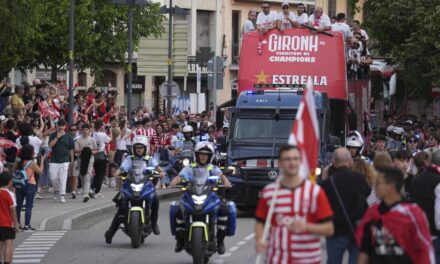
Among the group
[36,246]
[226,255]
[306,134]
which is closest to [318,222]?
[306,134]

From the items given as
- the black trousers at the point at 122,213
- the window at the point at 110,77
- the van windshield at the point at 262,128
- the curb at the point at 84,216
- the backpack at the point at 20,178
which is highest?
the van windshield at the point at 262,128

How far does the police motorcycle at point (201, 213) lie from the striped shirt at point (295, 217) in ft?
21.5

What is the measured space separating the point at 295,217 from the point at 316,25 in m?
18.6

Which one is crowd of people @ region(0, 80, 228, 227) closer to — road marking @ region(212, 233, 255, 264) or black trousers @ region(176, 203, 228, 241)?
road marking @ region(212, 233, 255, 264)

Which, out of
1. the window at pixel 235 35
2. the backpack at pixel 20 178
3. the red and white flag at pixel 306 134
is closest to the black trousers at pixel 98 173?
the backpack at pixel 20 178

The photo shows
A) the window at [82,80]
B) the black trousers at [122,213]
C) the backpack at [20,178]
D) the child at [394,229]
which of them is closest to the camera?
the child at [394,229]

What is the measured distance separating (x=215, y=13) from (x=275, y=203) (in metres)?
60.3

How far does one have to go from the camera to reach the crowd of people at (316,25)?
28609mm

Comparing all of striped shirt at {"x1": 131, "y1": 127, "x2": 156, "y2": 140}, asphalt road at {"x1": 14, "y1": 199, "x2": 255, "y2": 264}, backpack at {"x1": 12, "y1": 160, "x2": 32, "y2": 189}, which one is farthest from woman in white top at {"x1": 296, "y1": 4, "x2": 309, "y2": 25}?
backpack at {"x1": 12, "y1": 160, "x2": 32, "y2": 189}

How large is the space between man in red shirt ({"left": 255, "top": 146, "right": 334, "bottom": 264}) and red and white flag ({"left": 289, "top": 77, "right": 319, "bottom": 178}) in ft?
0.56

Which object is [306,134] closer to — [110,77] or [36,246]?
[36,246]

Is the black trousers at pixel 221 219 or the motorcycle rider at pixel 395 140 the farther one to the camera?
the motorcycle rider at pixel 395 140

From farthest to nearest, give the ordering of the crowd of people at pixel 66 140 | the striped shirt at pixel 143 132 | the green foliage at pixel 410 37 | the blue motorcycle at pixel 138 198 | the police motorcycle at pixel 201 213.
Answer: the green foliage at pixel 410 37 < the striped shirt at pixel 143 132 < the crowd of people at pixel 66 140 < the blue motorcycle at pixel 138 198 < the police motorcycle at pixel 201 213

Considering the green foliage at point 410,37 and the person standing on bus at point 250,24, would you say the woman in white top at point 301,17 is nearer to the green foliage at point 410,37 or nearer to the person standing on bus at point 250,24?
the person standing on bus at point 250,24
